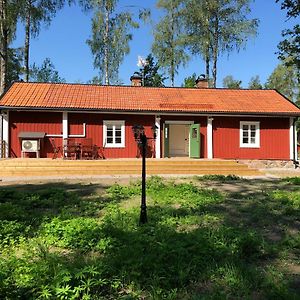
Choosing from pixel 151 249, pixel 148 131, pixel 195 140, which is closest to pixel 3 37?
pixel 148 131

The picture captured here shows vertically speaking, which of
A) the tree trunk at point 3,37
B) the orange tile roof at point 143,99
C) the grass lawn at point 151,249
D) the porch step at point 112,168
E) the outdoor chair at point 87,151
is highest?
the tree trunk at point 3,37

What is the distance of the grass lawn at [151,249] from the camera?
312cm

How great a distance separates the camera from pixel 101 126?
1722 cm

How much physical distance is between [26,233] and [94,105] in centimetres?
1283

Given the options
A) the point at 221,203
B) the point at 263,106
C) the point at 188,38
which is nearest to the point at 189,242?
the point at 221,203

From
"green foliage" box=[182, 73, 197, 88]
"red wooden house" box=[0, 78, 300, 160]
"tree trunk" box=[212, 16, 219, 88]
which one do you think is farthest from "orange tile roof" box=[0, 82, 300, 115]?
"green foliage" box=[182, 73, 197, 88]

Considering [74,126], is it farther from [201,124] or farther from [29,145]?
[201,124]

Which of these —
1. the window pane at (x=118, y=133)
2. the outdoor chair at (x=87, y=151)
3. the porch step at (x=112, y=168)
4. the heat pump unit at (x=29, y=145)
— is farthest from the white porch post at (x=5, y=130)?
the window pane at (x=118, y=133)

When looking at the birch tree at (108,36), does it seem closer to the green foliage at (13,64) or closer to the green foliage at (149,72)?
the green foliage at (13,64)

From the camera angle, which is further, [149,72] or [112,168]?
[149,72]

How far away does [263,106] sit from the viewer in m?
18.6

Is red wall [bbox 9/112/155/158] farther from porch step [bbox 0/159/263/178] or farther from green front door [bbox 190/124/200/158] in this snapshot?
porch step [bbox 0/159/263/178]

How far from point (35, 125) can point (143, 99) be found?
587 cm

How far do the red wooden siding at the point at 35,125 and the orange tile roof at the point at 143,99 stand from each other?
1.77 feet
